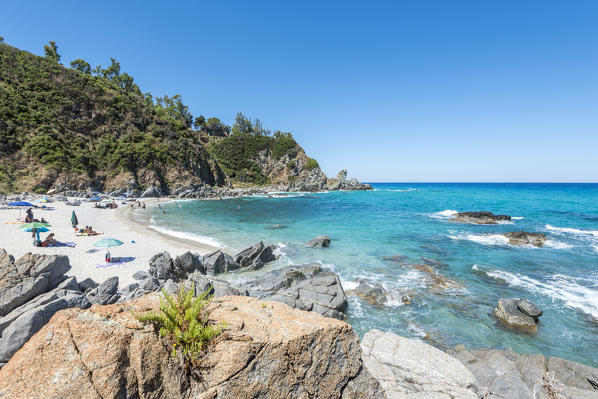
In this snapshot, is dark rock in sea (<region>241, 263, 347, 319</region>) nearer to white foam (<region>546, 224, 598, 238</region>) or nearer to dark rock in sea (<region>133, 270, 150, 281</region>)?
dark rock in sea (<region>133, 270, 150, 281</region>)

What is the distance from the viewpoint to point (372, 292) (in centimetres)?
1531

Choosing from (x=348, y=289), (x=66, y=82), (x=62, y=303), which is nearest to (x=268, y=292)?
(x=348, y=289)

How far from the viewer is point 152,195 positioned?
7638 centimetres

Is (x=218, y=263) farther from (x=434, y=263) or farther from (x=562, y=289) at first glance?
(x=562, y=289)

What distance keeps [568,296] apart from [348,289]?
13.6m

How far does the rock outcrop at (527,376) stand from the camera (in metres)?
7.27

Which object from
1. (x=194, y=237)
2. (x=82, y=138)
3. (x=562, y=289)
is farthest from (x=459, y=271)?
(x=82, y=138)

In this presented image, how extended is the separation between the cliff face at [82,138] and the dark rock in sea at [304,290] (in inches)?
2690

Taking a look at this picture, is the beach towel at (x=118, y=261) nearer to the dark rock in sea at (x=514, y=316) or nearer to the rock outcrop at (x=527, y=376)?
the rock outcrop at (x=527, y=376)

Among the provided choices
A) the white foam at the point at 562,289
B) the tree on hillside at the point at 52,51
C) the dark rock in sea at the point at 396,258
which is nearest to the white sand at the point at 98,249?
the dark rock in sea at the point at 396,258

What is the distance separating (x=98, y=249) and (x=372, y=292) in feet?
74.5

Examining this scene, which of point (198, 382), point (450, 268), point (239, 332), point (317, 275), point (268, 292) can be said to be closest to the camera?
point (198, 382)

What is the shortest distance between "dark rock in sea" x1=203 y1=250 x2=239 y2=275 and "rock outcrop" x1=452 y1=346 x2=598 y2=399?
14.8 meters

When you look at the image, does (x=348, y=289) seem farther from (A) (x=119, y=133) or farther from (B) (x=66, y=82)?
(B) (x=66, y=82)
